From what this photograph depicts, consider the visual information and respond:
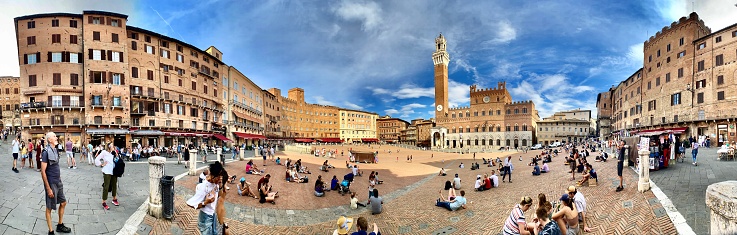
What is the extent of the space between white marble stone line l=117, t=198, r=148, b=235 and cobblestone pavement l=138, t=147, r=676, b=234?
148mm

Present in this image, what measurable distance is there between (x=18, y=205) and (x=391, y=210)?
10.6 metres

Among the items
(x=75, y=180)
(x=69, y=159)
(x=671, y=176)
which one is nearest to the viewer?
(x=75, y=180)

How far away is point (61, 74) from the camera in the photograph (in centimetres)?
2867

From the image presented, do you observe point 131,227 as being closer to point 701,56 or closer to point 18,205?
point 18,205

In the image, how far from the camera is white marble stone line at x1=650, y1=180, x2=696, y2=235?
241 inches

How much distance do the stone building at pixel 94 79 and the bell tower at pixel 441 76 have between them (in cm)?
6166

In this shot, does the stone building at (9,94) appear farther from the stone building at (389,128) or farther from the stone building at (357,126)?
the stone building at (389,128)

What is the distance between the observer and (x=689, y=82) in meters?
31.4

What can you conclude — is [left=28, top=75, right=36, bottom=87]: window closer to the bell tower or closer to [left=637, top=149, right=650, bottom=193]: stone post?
[left=637, top=149, right=650, bottom=193]: stone post

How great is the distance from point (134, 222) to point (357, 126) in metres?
91.5

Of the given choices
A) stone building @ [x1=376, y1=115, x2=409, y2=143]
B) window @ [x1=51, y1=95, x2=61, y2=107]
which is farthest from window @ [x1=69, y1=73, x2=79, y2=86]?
stone building @ [x1=376, y1=115, x2=409, y2=143]

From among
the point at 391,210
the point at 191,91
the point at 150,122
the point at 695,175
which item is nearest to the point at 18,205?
the point at 391,210

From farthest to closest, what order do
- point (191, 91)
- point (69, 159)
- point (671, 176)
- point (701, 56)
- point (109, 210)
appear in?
point (191, 91), point (701, 56), point (69, 159), point (671, 176), point (109, 210)

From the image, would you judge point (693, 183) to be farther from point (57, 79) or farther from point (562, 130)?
point (562, 130)
